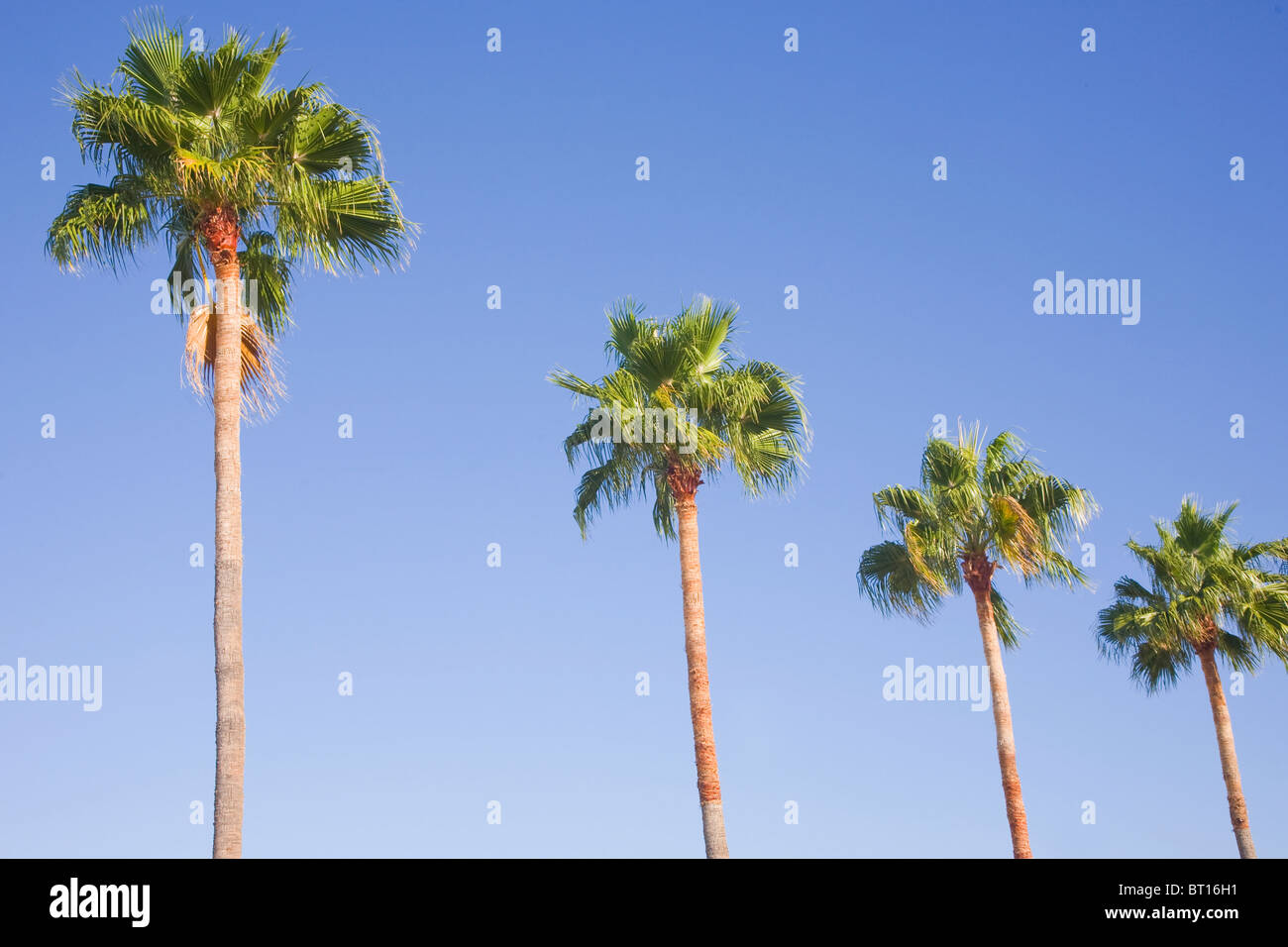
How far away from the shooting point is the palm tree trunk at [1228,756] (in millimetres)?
30719

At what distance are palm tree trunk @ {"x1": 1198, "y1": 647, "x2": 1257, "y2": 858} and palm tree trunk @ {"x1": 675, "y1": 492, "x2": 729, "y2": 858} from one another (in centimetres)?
1551

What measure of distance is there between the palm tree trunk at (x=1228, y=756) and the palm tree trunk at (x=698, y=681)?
15513 mm

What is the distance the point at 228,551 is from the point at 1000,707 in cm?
1650

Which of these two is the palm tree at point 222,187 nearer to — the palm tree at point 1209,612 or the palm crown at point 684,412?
the palm crown at point 684,412

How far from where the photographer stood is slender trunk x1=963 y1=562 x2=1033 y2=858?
25.9 metres

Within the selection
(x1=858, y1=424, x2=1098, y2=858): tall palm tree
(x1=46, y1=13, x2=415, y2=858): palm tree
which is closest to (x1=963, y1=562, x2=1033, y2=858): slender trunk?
(x1=858, y1=424, x2=1098, y2=858): tall palm tree

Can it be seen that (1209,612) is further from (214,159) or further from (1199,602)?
(214,159)

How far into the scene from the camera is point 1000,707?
2656 centimetres

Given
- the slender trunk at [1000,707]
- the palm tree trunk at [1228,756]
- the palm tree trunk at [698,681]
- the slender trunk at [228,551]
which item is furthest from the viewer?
the palm tree trunk at [1228,756]

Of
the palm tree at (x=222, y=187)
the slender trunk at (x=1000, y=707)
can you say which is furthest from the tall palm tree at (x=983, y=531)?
the palm tree at (x=222, y=187)

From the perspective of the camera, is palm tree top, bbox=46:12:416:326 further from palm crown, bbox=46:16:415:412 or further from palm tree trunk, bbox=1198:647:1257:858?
palm tree trunk, bbox=1198:647:1257:858
